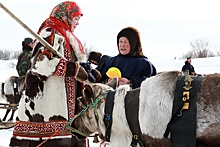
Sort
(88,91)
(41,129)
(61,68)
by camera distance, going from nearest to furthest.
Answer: (88,91), (61,68), (41,129)

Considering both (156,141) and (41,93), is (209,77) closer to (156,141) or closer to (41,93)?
(156,141)

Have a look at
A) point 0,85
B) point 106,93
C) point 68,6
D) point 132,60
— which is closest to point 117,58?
point 132,60

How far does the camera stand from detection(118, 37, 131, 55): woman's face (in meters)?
3.66

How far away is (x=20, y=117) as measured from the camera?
3.48m

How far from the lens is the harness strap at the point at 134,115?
230 cm

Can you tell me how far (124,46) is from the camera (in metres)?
3.68

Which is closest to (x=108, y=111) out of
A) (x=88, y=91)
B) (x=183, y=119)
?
(x=88, y=91)

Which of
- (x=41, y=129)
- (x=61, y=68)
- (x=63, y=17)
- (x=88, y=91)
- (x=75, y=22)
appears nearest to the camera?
(x=88, y=91)

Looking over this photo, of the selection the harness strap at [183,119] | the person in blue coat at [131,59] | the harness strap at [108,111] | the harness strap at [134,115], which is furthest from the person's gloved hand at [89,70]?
the harness strap at [183,119]

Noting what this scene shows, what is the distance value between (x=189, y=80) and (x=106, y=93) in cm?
62

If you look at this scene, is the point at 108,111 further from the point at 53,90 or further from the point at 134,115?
the point at 53,90

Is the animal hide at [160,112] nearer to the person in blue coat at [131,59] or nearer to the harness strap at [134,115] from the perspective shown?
the harness strap at [134,115]

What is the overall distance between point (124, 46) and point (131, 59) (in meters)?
0.13

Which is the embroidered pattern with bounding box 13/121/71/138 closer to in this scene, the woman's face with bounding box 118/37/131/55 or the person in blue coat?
the person in blue coat
